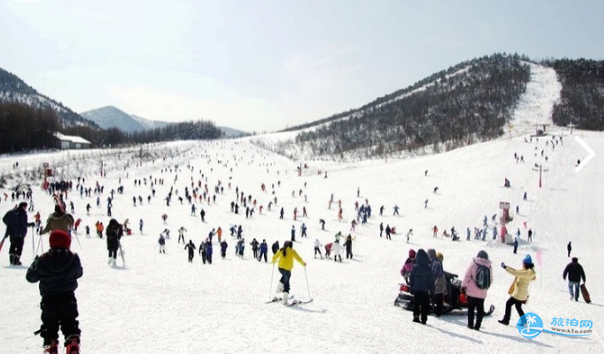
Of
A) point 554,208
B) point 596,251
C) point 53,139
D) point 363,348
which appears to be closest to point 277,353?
point 363,348

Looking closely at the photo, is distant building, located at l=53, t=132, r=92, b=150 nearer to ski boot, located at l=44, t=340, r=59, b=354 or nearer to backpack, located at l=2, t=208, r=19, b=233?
backpack, located at l=2, t=208, r=19, b=233

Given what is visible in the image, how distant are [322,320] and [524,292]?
356cm

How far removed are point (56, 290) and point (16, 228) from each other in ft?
20.7

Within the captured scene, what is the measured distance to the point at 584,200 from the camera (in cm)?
3872

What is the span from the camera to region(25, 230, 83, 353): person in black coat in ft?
13.8

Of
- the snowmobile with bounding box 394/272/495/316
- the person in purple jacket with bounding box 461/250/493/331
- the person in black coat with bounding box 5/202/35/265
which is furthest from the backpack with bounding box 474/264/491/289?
the person in black coat with bounding box 5/202/35/265

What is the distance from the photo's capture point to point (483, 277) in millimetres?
6637

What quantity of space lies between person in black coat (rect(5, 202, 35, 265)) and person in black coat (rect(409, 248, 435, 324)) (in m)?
8.51

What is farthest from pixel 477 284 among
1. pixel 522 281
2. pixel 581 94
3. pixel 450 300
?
pixel 581 94

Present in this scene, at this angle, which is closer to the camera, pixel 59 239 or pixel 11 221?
pixel 59 239

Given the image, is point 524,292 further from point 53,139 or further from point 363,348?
point 53,139

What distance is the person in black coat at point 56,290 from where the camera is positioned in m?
4.21

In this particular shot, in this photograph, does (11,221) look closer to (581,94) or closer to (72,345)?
(72,345)

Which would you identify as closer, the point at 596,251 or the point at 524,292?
the point at 524,292
